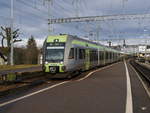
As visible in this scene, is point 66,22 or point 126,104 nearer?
point 126,104

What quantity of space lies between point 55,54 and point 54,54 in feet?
0.30

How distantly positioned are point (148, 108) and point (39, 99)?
13.9 ft

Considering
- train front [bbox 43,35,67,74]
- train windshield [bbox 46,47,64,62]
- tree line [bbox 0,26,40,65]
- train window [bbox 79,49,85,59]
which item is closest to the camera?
train front [bbox 43,35,67,74]

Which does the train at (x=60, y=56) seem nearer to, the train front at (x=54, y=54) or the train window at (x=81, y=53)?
the train front at (x=54, y=54)

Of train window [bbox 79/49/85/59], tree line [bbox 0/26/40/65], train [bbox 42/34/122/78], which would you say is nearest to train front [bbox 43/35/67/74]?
train [bbox 42/34/122/78]

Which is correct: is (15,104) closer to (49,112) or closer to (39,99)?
(39,99)

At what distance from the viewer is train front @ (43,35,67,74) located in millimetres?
19609

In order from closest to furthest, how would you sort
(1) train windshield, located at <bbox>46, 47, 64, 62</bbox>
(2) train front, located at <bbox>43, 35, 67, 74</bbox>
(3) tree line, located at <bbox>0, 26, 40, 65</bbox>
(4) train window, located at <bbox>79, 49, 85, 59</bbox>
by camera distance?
(2) train front, located at <bbox>43, 35, 67, 74</bbox>
(1) train windshield, located at <bbox>46, 47, 64, 62</bbox>
(4) train window, located at <bbox>79, 49, 85, 59</bbox>
(3) tree line, located at <bbox>0, 26, 40, 65</bbox>

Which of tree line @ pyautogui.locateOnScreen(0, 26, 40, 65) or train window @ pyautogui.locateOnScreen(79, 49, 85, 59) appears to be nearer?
train window @ pyautogui.locateOnScreen(79, 49, 85, 59)

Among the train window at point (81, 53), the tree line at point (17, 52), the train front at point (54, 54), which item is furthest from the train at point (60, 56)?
the tree line at point (17, 52)

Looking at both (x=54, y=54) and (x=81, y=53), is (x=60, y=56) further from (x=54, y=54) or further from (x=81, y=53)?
(x=81, y=53)

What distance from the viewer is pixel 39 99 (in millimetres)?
10773

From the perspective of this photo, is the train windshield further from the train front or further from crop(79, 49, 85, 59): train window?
crop(79, 49, 85, 59): train window

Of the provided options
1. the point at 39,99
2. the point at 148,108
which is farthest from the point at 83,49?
the point at 148,108
